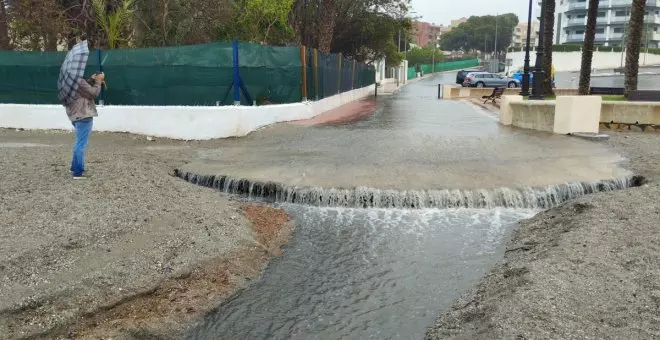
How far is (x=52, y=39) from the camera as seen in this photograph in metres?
19.7

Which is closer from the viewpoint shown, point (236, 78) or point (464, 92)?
point (236, 78)

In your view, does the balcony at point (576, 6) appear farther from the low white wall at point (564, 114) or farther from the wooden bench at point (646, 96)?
the low white wall at point (564, 114)

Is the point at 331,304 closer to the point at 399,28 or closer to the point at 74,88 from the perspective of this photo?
the point at 74,88

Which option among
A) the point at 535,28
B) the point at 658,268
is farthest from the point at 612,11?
the point at 658,268

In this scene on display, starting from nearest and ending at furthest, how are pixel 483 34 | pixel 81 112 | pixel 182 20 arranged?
pixel 81 112 → pixel 182 20 → pixel 483 34

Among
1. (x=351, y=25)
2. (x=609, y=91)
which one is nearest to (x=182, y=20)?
(x=609, y=91)

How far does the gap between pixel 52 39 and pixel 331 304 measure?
58.4ft

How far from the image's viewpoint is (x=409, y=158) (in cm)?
1103

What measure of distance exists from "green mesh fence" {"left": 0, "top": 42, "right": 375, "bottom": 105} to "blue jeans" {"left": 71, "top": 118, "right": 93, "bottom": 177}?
5545 millimetres

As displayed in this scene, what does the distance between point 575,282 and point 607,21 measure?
118748 millimetres

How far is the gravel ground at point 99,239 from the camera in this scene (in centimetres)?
500

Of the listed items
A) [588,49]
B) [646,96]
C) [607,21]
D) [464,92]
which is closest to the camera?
[646,96]

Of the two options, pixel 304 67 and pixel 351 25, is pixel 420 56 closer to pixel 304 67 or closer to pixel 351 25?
pixel 351 25

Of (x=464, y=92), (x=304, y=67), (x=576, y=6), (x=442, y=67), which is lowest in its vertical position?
(x=464, y=92)
